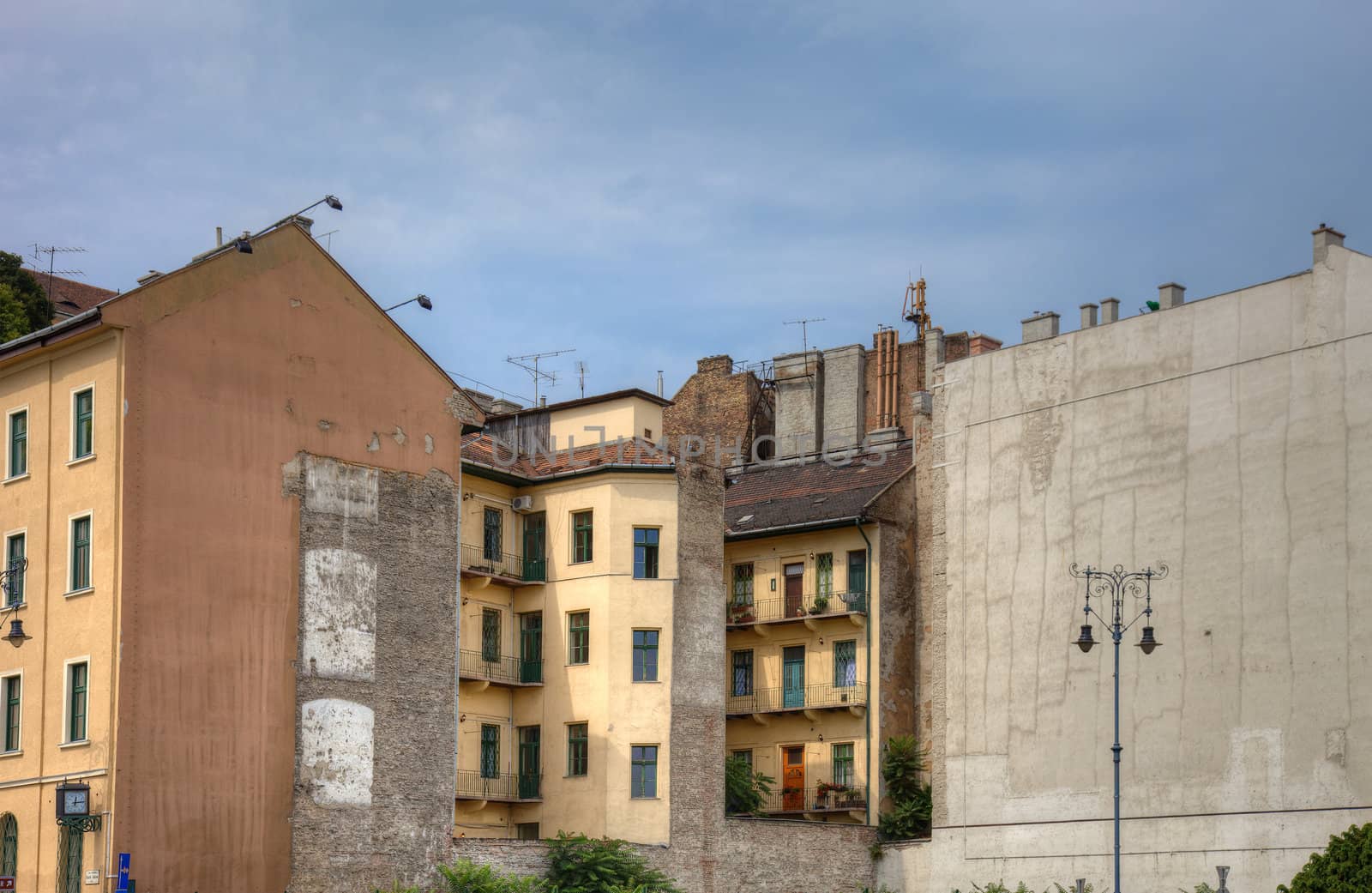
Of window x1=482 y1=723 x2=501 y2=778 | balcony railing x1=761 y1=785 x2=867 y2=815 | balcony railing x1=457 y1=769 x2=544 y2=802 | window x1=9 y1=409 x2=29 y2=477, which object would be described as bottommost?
balcony railing x1=761 y1=785 x2=867 y2=815

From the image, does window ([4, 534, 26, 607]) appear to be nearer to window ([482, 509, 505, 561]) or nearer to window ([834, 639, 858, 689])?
window ([482, 509, 505, 561])

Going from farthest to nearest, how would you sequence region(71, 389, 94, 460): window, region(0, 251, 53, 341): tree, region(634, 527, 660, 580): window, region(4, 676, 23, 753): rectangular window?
region(0, 251, 53, 341): tree → region(634, 527, 660, 580): window → region(4, 676, 23, 753): rectangular window → region(71, 389, 94, 460): window

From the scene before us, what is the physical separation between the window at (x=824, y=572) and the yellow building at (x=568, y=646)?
7945 mm

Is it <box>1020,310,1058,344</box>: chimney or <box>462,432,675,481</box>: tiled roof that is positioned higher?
<box>1020,310,1058,344</box>: chimney

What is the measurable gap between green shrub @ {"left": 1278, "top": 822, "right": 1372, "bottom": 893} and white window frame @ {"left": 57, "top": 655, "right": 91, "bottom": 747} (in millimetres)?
24926

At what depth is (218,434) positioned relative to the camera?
4225 cm

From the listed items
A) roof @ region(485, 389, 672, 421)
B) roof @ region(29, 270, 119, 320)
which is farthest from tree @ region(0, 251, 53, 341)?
roof @ region(485, 389, 672, 421)

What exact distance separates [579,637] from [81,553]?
14.0 meters

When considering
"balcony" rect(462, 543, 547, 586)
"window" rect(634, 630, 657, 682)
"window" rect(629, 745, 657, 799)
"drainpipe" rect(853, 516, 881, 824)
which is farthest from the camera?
"drainpipe" rect(853, 516, 881, 824)

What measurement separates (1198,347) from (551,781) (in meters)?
20.3

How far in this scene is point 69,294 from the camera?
256 ft

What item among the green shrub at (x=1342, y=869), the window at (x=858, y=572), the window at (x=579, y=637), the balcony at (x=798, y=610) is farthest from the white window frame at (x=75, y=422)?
the green shrub at (x=1342, y=869)

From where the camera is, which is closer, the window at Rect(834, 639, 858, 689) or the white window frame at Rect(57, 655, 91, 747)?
the white window frame at Rect(57, 655, 91, 747)

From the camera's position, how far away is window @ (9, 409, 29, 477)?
142ft
